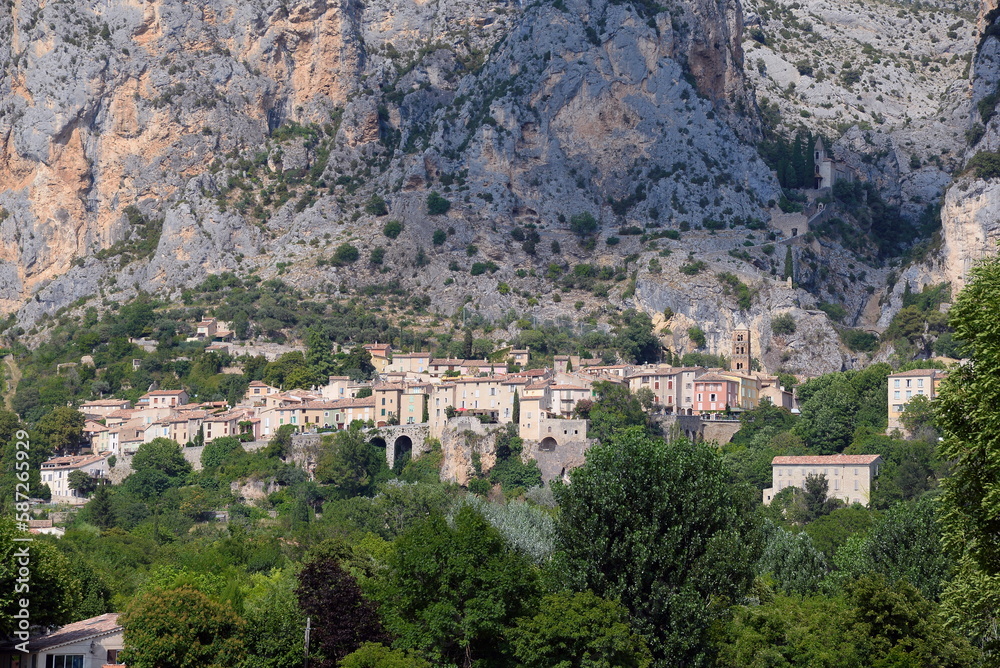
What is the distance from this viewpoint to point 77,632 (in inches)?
2051

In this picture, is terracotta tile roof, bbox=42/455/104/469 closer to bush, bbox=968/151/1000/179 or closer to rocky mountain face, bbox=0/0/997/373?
rocky mountain face, bbox=0/0/997/373

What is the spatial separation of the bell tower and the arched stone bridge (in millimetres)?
32864

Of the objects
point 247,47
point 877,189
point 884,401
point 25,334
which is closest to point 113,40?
point 247,47

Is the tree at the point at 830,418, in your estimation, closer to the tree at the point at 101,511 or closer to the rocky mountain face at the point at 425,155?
the rocky mountain face at the point at 425,155

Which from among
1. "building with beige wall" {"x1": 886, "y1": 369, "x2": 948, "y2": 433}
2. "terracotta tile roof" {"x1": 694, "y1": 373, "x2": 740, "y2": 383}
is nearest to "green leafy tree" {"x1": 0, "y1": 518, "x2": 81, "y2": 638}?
"building with beige wall" {"x1": 886, "y1": 369, "x2": 948, "y2": 433}

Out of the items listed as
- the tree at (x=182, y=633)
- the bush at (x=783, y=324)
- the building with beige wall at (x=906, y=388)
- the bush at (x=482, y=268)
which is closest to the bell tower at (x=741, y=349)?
the bush at (x=783, y=324)

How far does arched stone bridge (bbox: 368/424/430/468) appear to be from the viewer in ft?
349

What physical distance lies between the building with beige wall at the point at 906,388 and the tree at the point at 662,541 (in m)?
55.7

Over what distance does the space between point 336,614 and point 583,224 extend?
10384cm

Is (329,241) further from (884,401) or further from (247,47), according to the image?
(884,401)

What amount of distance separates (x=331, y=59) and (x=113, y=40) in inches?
952

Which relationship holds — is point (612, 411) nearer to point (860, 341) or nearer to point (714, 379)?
point (714, 379)

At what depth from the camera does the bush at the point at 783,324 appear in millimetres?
131000

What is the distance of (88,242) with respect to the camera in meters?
159
